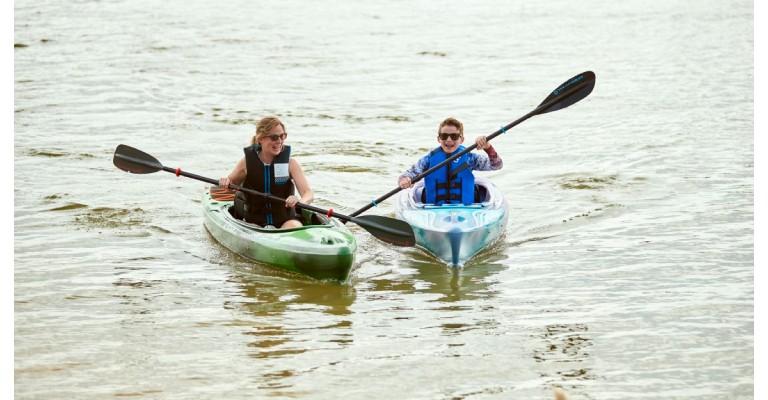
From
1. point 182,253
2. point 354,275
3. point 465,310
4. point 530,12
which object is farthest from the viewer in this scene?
point 530,12

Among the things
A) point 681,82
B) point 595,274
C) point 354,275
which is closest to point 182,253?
point 354,275

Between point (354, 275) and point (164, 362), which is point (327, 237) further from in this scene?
point (164, 362)

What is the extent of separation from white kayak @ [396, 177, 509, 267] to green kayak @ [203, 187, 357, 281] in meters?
0.66

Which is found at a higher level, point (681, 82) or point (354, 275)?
point (681, 82)

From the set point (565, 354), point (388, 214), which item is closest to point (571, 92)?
point (388, 214)

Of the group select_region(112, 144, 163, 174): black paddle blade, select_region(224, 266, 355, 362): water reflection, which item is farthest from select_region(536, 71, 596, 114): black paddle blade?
select_region(112, 144, 163, 174): black paddle blade

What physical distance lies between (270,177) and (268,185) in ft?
0.21

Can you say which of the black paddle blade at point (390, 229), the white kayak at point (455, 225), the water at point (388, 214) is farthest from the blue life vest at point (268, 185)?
the white kayak at point (455, 225)

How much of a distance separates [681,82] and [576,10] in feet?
27.1

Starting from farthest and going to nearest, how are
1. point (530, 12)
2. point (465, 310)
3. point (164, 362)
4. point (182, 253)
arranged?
1. point (530, 12)
2. point (182, 253)
3. point (465, 310)
4. point (164, 362)

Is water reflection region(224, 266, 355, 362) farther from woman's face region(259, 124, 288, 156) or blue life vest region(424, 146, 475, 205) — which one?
blue life vest region(424, 146, 475, 205)

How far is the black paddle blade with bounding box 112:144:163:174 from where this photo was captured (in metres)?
8.23

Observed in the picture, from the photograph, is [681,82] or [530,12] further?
[530,12]

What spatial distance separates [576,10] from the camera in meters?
24.3
